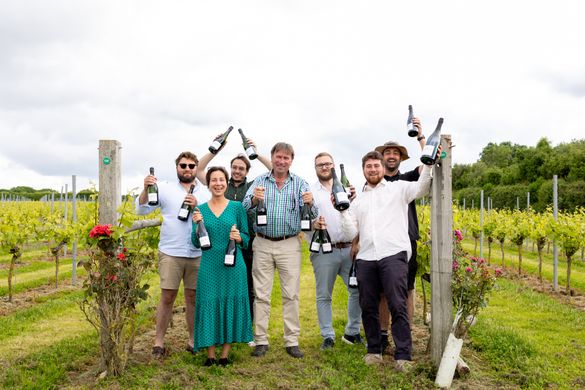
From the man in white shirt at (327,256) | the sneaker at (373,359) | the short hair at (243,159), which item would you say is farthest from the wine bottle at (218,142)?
the sneaker at (373,359)

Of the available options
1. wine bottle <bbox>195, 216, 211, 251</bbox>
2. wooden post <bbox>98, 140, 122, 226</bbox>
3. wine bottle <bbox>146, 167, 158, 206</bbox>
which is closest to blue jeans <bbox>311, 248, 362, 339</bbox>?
wine bottle <bbox>195, 216, 211, 251</bbox>

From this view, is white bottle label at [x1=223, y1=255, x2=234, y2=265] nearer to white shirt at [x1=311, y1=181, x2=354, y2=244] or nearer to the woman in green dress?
the woman in green dress

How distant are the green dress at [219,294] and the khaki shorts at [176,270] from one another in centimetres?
30

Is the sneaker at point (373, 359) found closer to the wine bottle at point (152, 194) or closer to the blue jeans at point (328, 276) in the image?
the blue jeans at point (328, 276)

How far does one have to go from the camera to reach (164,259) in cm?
491

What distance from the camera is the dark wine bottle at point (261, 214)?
4910mm

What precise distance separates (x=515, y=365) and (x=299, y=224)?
2553mm

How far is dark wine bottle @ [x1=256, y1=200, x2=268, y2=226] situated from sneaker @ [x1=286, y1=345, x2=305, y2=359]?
1.32 meters

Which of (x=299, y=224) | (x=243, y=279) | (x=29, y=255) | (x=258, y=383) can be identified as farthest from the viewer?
(x=29, y=255)

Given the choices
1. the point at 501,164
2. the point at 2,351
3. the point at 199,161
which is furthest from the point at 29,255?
the point at 501,164

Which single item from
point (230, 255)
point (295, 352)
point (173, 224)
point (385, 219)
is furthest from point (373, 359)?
point (173, 224)

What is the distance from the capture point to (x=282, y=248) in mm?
5078

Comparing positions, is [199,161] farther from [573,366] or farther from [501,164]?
[501,164]

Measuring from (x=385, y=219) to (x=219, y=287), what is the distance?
1659 mm
